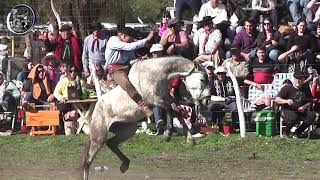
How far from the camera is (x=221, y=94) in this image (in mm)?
17047

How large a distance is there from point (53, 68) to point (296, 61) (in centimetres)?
573

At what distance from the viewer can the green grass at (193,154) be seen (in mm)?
14500

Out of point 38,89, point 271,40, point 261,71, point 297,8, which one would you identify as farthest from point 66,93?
point 297,8

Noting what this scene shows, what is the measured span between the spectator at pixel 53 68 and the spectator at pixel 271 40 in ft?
15.7

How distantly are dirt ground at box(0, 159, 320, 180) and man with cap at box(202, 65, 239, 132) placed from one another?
2244 millimetres

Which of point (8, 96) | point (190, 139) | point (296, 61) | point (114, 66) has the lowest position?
point (8, 96)

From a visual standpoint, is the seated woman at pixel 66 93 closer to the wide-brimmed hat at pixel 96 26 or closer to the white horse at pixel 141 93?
the wide-brimmed hat at pixel 96 26

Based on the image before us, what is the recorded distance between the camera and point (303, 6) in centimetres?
1884

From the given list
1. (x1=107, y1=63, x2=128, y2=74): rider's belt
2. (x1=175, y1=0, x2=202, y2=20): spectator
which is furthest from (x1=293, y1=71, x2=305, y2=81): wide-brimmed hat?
(x1=175, y1=0, x2=202, y2=20): spectator

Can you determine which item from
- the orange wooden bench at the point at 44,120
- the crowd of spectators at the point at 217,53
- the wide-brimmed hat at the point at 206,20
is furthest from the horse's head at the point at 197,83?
the orange wooden bench at the point at 44,120

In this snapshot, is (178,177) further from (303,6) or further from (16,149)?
(303,6)

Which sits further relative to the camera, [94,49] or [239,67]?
[94,49]

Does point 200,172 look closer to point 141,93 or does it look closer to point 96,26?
point 141,93

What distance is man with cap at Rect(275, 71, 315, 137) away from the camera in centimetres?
1611
